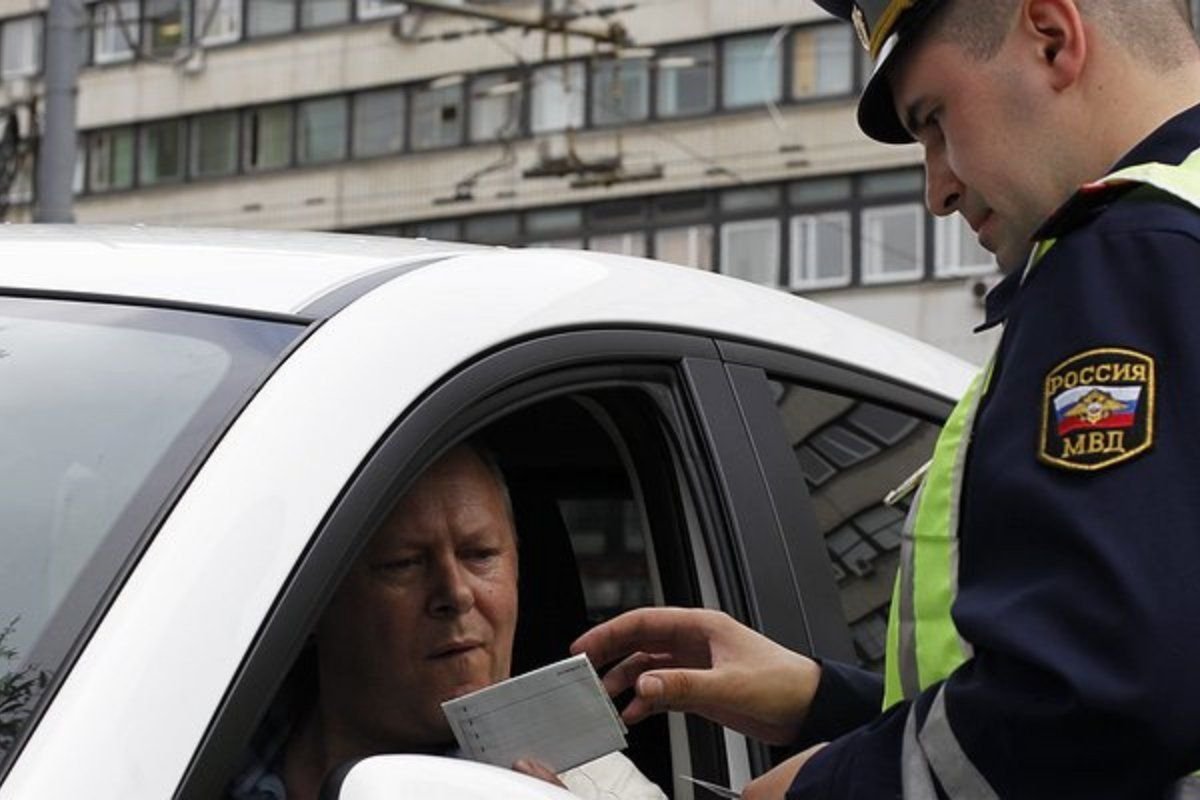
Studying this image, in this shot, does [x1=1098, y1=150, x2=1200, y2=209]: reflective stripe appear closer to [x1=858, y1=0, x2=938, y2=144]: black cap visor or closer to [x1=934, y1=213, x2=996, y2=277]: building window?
[x1=858, y1=0, x2=938, y2=144]: black cap visor

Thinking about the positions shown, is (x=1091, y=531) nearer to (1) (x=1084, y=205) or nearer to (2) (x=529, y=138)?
(1) (x=1084, y=205)

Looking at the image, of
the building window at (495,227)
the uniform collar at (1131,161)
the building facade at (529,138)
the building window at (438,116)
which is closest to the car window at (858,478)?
the uniform collar at (1131,161)

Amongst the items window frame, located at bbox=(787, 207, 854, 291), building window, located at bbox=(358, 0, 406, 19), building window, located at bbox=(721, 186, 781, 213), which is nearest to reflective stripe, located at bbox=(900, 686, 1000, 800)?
window frame, located at bbox=(787, 207, 854, 291)

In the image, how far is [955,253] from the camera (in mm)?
34156

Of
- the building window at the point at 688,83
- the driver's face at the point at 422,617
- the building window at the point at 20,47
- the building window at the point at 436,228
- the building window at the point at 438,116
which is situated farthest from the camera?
the building window at the point at 20,47

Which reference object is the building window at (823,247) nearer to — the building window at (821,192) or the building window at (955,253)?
the building window at (821,192)

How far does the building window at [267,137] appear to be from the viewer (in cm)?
4053

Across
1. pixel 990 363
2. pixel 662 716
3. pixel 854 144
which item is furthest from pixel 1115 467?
pixel 854 144

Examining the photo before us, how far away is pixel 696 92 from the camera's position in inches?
1446

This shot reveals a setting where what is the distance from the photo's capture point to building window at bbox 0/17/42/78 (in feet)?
141

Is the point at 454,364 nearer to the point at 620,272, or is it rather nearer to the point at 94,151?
the point at 620,272

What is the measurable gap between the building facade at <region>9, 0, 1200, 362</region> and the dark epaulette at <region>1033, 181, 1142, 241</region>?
3027 cm

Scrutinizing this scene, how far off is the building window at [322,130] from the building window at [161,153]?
2253 mm

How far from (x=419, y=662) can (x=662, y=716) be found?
1.04ft
